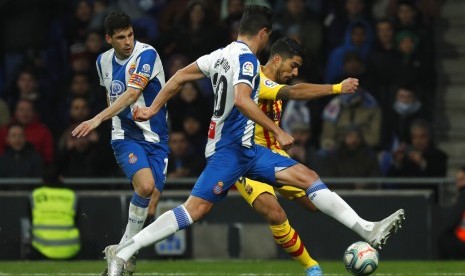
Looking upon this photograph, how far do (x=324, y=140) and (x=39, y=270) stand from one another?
4.54 m

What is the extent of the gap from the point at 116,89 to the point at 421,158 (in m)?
5.63

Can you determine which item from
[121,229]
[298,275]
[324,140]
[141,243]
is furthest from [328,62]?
[141,243]

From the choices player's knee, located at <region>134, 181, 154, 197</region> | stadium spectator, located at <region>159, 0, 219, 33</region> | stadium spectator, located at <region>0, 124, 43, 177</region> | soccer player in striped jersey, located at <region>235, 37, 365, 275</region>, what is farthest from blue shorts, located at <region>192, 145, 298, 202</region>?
stadium spectator, located at <region>159, 0, 219, 33</region>

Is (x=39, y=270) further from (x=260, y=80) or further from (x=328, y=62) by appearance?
(x=328, y=62)

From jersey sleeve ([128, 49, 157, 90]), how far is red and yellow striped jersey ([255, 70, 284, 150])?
1.09 m

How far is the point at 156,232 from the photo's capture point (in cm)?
1073

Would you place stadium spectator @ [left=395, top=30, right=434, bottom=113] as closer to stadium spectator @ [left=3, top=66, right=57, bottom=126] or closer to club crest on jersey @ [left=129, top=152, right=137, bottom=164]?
stadium spectator @ [left=3, top=66, right=57, bottom=126]

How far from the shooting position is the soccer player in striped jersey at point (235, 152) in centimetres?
1072

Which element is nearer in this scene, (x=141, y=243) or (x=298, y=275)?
(x=141, y=243)

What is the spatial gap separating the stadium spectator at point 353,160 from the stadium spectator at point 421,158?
0.36m

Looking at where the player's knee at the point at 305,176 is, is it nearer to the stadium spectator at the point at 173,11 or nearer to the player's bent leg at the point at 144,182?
the player's bent leg at the point at 144,182

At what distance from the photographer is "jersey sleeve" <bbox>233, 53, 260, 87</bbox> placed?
10680 mm

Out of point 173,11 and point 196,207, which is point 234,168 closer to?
point 196,207

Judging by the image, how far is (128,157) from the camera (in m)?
12.6
